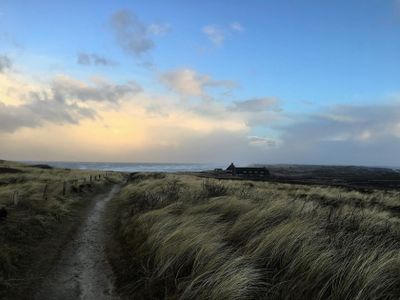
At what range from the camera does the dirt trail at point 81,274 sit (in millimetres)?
6215

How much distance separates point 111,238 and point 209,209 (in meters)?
3.15

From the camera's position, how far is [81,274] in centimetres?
728

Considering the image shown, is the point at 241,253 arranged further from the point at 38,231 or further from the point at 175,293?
the point at 38,231

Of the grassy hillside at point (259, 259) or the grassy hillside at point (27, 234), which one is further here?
the grassy hillside at point (27, 234)

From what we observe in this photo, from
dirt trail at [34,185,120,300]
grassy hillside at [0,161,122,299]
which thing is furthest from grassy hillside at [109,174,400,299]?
grassy hillside at [0,161,122,299]

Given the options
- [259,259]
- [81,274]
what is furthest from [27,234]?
[259,259]

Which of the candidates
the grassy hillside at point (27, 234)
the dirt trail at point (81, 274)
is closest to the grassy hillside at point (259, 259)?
the dirt trail at point (81, 274)

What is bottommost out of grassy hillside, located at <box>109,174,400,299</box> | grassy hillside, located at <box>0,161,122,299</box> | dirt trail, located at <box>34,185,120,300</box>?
dirt trail, located at <box>34,185,120,300</box>

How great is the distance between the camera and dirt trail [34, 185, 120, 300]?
6.21 meters

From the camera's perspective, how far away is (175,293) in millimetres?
5590

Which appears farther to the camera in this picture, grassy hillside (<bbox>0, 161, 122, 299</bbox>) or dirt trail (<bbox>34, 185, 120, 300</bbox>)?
grassy hillside (<bbox>0, 161, 122, 299</bbox>)

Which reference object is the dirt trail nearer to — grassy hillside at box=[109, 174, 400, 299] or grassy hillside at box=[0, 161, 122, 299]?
grassy hillside at box=[109, 174, 400, 299]

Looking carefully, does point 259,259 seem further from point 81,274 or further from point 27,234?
point 27,234

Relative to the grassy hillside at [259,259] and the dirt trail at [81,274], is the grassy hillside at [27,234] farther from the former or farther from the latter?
the grassy hillside at [259,259]
